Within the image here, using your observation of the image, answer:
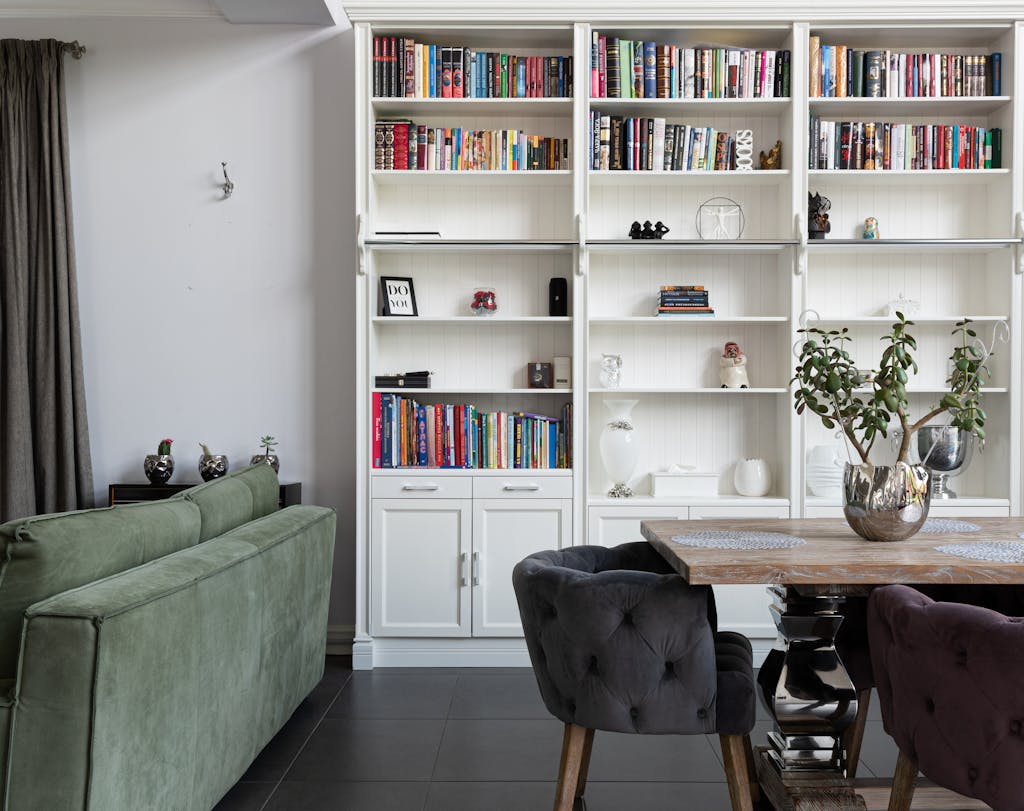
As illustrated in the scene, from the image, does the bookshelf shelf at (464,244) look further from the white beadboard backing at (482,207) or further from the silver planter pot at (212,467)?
the silver planter pot at (212,467)

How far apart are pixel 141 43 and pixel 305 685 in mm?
3154

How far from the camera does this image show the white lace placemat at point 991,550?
6.43ft

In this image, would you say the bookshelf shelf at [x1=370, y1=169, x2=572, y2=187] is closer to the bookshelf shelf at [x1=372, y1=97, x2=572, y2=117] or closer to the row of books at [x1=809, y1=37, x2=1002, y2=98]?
the bookshelf shelf at [x1=372, y1=97, x2=572, y2=117]

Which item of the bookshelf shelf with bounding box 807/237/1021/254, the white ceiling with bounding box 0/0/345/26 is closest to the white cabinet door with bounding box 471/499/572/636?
the bookshelf shelf with bounding box 807/237/1021/254

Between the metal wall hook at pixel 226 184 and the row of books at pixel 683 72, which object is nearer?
the row of books at pixel 683 72

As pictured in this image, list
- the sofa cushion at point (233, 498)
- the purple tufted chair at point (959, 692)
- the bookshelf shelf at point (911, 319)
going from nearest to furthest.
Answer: the purple tufted chair at point (959, 692) → the sofa cushion at point (233, 498) → the bookshelf shelf at point (911, 319)

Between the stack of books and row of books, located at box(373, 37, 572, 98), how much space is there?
3.37 feet

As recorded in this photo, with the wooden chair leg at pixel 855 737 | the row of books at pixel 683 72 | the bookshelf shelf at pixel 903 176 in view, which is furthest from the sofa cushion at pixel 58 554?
the bookshelf shelf at pixel 903 176

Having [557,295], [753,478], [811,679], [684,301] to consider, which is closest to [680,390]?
[684,301]

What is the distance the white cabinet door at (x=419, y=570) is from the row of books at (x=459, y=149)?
1.55 m

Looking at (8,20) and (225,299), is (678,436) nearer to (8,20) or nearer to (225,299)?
(225,299)

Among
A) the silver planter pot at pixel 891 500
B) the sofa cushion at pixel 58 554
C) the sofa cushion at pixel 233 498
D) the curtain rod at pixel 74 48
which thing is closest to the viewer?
the sofa cushion at pixel 58 554

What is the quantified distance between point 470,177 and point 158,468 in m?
1.98

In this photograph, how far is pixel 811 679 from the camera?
215cm
